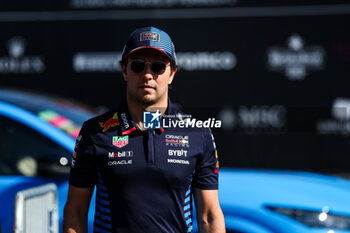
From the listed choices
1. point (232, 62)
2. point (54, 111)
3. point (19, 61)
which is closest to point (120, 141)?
point (54, 111)

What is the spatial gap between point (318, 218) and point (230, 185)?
60cm

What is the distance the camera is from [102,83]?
732 centimetres

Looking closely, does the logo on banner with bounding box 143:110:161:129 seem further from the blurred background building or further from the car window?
the blurred background building

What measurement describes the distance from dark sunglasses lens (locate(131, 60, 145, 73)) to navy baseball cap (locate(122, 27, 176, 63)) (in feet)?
0.14

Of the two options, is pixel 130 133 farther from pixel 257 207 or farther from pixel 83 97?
pixel 83 97

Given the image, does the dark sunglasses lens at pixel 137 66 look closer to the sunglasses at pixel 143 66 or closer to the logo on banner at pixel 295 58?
A: the sunglasses at pixel 143 66

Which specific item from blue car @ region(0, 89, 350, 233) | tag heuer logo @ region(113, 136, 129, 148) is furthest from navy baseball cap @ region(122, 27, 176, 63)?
blue car @ region(0, 89, 350, 233)

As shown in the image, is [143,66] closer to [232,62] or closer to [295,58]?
[232,62]

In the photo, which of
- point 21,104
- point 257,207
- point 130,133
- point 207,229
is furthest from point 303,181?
point 21,104

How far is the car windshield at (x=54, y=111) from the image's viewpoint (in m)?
3.66

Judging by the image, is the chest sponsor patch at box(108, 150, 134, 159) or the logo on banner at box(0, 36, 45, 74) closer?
the chest sponsor patch at box(108, 150, 134, 159)

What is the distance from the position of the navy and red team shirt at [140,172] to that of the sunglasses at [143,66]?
0.64 ft

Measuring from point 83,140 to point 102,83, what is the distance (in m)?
5.38

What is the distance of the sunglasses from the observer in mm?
2010
